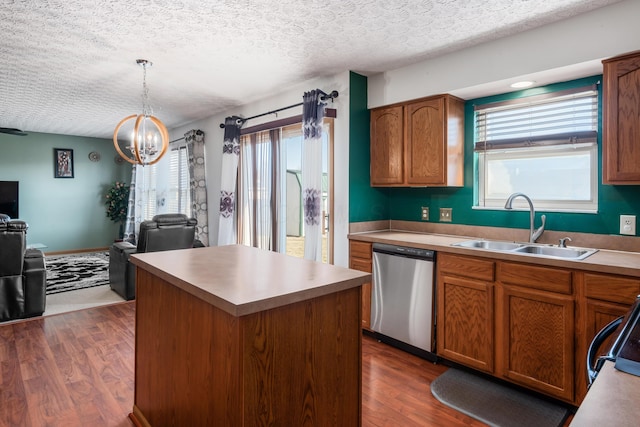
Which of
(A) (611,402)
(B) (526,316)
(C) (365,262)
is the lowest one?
(B) (526,316)

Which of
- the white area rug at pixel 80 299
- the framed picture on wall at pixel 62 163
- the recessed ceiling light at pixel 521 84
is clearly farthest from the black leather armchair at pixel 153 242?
the framed picture on wall at pixel 62 163

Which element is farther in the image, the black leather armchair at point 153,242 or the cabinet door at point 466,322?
the black leather armchair at point 153,242

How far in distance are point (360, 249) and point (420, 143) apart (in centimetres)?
108

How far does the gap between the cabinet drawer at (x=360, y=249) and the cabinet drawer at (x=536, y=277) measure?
1.13 metres

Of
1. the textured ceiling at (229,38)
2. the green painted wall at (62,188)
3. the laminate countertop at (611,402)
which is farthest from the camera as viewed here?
the green painted wall at (62,188)

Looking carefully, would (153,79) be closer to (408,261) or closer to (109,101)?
(109,101)

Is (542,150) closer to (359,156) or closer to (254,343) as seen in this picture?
(359,156)

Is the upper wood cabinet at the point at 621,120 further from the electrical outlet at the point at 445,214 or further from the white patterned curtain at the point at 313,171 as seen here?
the white patterned curtain at the point at 313,171

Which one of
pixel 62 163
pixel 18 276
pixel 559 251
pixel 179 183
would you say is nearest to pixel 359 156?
pixel 559 251

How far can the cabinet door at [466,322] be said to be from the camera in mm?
2504

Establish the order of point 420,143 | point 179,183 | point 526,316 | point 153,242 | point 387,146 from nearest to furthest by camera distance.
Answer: point 526,316 < point 420,143 < point 387,146 < point 153,242 < point 179,183

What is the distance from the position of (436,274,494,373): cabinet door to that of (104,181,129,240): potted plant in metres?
7.36

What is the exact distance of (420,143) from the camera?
3.23 meters

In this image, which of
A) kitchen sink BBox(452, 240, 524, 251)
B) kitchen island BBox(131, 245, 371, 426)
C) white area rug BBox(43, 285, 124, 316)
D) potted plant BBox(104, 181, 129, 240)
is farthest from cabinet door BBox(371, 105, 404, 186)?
potted plant BBox(104, 181, 129, 240)
